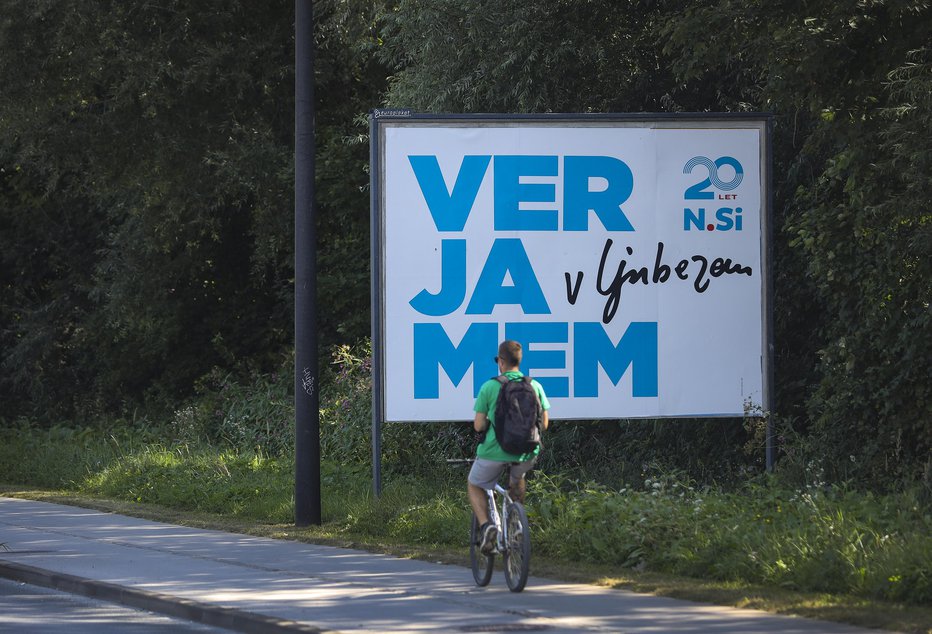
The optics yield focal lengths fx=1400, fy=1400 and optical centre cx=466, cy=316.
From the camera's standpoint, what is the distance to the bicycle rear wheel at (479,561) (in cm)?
1047

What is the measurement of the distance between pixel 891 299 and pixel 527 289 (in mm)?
3861

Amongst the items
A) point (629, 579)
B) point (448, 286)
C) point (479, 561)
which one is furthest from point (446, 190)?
point (629, 579)

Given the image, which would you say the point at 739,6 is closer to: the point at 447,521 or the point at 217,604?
the point at 447,521

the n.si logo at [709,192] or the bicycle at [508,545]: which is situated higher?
the n.si logo at [709,192]

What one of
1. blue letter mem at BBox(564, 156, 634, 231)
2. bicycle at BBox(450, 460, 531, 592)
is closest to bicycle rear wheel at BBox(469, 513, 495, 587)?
bicycle at BBox(450, 460, 531, 592)

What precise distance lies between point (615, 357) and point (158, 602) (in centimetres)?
660

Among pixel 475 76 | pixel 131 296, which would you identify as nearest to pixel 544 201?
pixel 475 76

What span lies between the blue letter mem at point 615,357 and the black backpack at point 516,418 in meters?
5.13

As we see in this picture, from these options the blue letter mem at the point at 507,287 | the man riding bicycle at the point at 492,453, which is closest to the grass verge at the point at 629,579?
the man riding bicycle at the point at 492,453

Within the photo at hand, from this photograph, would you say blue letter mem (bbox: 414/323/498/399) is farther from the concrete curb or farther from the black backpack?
the black backpack

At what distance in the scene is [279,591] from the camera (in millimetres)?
10516

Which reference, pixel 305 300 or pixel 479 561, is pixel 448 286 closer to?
pixel 305 300

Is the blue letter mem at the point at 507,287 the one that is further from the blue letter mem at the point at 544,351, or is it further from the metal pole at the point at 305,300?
the metal pole at the point at 305,300

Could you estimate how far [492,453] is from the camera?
10.5 metres
